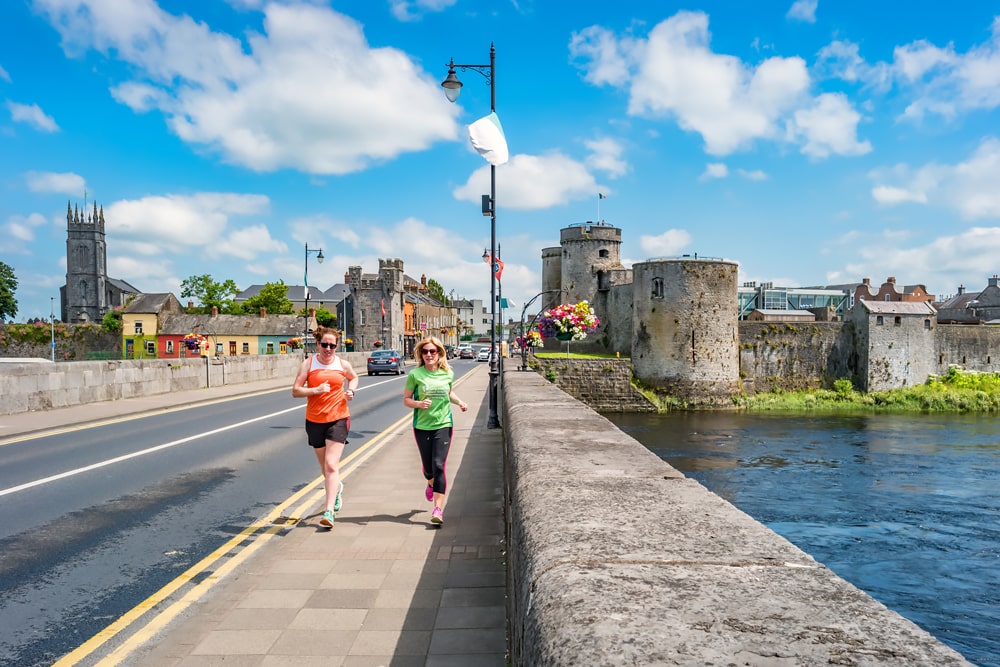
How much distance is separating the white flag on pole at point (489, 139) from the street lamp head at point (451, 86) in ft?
2.51

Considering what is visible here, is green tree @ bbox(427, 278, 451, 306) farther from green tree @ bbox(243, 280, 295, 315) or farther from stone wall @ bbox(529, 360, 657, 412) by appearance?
stone wall @ bbox(529, 360, 657, 412)

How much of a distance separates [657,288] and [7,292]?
95.6 meters

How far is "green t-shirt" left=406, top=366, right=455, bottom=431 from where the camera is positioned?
7.04 meters

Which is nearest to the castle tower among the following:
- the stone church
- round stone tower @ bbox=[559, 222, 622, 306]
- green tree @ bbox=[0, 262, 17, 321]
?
the stone church

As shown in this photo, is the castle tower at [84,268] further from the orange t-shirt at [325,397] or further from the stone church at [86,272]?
the orange t-shirt at [325,397]

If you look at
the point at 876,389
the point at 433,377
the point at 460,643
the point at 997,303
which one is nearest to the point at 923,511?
the point at 433,377

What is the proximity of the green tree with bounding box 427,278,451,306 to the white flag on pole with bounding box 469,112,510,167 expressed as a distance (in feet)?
365

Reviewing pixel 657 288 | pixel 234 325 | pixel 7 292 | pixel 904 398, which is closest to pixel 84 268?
pixel 7 292

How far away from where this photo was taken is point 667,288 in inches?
1806

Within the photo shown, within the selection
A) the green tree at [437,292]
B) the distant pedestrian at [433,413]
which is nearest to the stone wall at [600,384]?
the distant pedestrian at [433,413]

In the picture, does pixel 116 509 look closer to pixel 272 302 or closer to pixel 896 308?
pixel 896 308

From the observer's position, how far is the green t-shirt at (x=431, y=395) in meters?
7.04

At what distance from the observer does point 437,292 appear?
135 meters

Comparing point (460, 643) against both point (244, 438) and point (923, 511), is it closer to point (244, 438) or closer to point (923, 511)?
point (244, 438)
